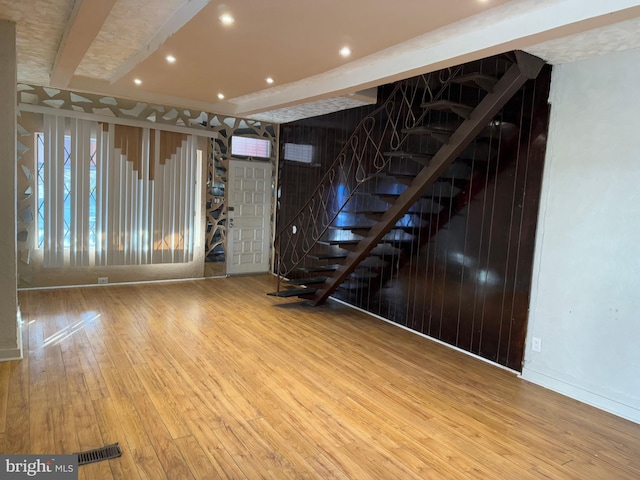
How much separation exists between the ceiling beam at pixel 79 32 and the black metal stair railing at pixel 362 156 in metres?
2.76

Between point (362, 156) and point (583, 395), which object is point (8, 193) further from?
point (583, 395)

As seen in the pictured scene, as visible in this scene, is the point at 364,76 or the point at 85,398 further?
the point at 364,76

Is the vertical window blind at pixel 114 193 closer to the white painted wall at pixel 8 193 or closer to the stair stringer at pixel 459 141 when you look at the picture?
the white painted wall at pixel 8 193

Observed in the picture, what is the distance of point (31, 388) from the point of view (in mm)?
3268

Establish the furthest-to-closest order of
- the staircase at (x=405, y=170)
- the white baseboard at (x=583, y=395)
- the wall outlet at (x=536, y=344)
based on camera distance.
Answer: the staircase at (x=405, y=170), the wall outlet at (x=536, y=344), the white baseboard at (x=583, y=395)

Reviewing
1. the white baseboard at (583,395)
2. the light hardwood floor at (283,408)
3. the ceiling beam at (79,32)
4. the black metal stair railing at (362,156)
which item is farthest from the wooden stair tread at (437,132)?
the ceiling beam at (79,32)

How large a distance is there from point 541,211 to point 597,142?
709 mm

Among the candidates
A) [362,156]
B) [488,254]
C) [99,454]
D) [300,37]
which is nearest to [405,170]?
[362,156]

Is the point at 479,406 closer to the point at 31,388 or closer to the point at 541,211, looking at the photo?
the point at 541,211

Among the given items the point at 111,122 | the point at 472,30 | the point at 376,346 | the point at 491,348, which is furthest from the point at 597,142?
the point at 111,122

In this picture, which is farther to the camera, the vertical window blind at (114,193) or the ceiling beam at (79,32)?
the vertical window blind at (114,193)

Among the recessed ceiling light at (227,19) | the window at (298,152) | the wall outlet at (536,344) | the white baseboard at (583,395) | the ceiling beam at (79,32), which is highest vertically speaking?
the ceiling beam at (79,32)

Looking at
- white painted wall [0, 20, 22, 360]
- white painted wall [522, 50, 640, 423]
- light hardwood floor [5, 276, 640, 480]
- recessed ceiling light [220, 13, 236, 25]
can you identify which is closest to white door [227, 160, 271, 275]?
light hardwood floor [5, 276, 640, 480]

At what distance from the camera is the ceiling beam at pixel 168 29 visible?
3018mm
